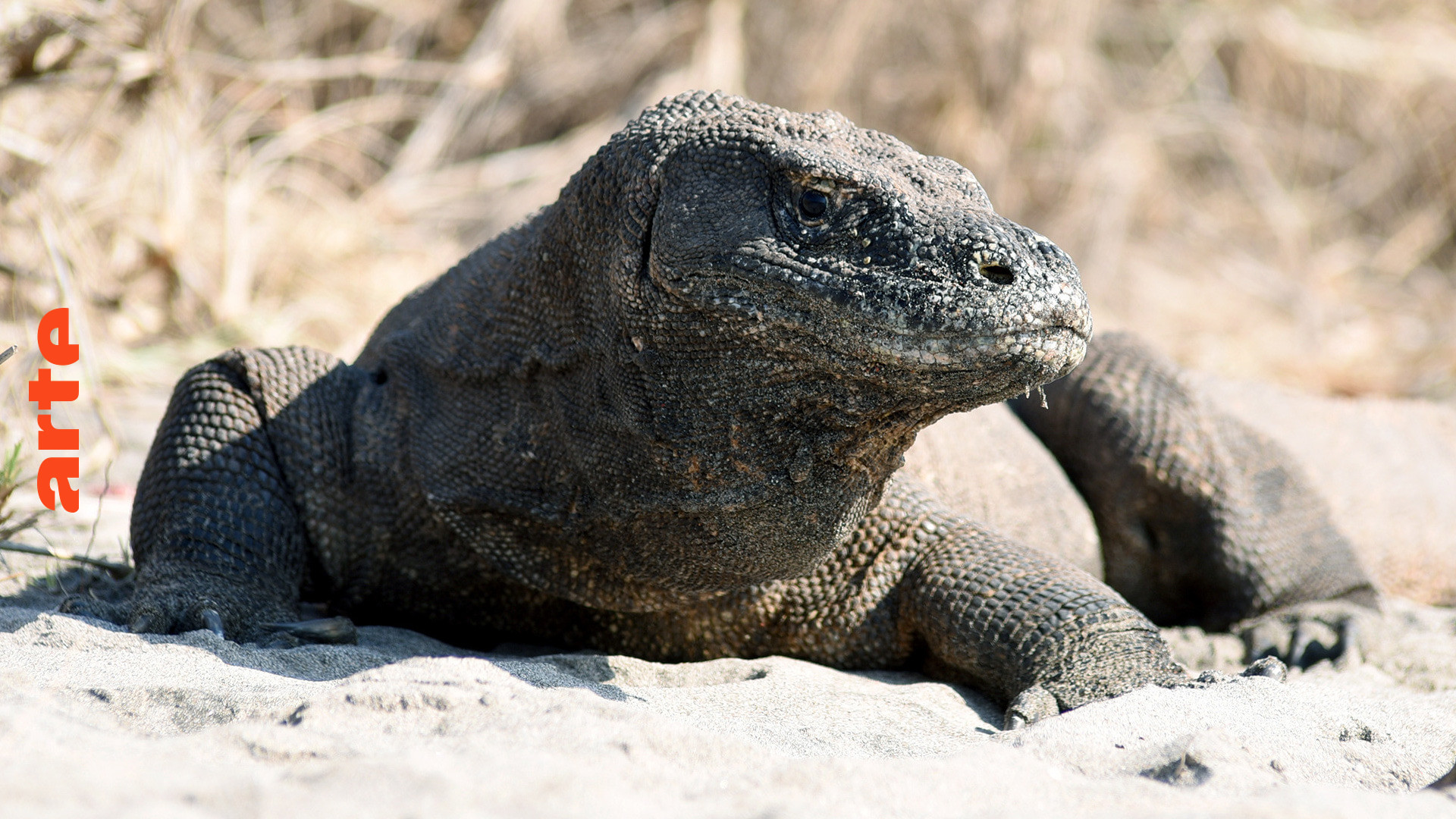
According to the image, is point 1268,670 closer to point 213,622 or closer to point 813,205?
point 813,205

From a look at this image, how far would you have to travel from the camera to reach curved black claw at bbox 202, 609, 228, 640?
3119mm

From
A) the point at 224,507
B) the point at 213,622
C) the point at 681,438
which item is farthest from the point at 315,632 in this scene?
the point at 681,438

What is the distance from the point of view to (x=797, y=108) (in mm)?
9773

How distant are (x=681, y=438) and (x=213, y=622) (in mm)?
1243

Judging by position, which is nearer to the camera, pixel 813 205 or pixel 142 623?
pixel 813 205

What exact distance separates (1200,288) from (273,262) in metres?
7.26

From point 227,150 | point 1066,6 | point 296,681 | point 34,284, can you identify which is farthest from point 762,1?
point 296,681

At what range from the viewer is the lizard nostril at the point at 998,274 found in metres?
2.58

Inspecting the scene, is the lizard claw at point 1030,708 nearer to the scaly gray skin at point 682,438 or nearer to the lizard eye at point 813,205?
the scaly gray skin at point 682,438

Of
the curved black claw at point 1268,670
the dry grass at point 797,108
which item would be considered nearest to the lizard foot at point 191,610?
the curved black claw at point 1268,670

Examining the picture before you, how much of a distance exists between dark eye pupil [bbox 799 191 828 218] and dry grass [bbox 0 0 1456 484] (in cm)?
435

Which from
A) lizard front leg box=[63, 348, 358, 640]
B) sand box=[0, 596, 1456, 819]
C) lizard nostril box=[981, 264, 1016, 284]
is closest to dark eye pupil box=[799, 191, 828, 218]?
lizard nostril box=[981, 264, 1016, 284]

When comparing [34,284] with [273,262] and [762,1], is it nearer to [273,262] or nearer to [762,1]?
[273,262]

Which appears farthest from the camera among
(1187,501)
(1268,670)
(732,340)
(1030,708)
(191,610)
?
(1187,501)
